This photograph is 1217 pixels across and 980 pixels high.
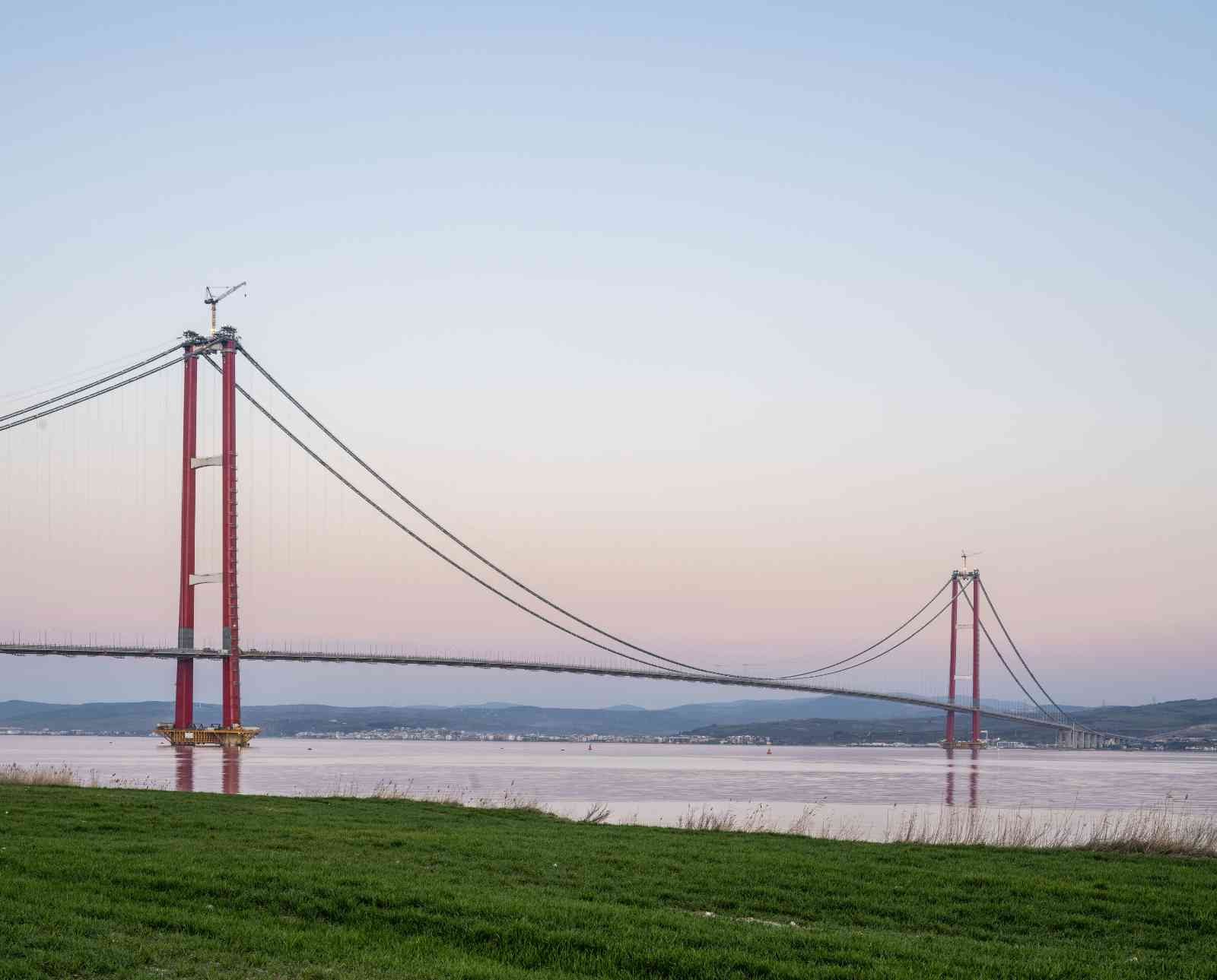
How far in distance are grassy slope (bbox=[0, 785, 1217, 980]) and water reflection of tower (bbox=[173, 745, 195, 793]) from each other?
9805 millimetres

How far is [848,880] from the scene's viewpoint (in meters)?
11.7

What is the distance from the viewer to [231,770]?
37.4m

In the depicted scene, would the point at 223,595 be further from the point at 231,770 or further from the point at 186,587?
the point at 231,770

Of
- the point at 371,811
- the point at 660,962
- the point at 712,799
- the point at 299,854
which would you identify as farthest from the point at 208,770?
the point at 660,962

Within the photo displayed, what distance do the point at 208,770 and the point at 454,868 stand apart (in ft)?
89.5

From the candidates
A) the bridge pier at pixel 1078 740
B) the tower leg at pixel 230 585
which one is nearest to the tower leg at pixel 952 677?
the bridge pier at pixel 1078 740

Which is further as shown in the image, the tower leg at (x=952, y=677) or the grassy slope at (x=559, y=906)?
the tower leg at (x=952, y=677)

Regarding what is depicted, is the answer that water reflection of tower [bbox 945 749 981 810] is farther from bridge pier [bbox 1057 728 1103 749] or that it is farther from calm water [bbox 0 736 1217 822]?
bridge pier [bbox 1057 728 1103 749]

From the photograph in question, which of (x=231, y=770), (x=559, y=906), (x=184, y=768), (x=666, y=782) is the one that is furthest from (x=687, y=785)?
(x=559, y=906)

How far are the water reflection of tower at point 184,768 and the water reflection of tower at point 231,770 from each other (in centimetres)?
76

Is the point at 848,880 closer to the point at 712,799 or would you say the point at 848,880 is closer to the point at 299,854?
the point at 299,854

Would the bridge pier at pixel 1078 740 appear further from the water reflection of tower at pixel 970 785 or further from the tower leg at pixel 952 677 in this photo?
the water reflection of tower at pixel 970 785

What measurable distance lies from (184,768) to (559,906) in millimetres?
30695

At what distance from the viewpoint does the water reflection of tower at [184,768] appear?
28.3 meters
